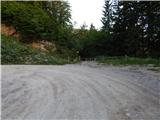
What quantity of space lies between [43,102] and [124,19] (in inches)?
1550

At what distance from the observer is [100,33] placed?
→ 5388cm

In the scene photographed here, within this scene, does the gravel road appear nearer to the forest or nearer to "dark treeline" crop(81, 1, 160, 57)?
the forest

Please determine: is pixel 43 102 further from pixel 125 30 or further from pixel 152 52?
pixel 125 30

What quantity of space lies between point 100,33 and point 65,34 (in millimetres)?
10959

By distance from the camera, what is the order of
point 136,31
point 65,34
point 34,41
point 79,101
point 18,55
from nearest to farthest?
point 79,101, point 18,55, point 34,41, point 136,31, point 65,34

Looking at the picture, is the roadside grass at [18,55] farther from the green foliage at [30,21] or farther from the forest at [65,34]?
the green foliage at [30,21]

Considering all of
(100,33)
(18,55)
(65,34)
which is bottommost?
(18,55)

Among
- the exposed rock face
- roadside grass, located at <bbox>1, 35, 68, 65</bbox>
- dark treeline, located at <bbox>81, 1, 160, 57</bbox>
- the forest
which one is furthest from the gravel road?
dark treeline, located at <bbox>81, 1, 160, 57</bbox>

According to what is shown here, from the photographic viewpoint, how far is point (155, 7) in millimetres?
41156

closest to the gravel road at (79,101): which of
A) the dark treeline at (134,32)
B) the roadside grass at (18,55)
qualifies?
the roadside grass at (18,55)

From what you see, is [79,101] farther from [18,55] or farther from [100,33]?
[100,33]

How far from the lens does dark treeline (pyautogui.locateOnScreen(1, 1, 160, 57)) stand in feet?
123

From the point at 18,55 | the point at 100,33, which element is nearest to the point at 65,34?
the point at 100,33

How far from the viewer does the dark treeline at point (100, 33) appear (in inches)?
1471
